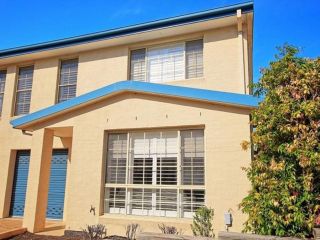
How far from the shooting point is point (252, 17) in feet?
34.7

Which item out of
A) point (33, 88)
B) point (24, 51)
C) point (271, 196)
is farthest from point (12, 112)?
point (271, 196)

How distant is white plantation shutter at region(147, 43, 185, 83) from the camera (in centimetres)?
1190

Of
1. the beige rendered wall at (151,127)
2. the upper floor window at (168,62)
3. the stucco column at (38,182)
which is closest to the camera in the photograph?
the beige rendered wall at (151,127)

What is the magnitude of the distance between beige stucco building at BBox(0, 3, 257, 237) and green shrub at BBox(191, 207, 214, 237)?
174 mm

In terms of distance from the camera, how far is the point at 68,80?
13758 millimetres

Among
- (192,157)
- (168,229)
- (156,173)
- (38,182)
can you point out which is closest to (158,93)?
(192,157)

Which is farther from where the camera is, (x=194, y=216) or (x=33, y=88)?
(x=33, y=88)

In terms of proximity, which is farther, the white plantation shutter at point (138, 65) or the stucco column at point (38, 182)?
the white plantation shutter at point (138, 65)

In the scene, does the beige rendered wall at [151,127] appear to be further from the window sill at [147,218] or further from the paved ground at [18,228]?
the paved ground at [18,228]

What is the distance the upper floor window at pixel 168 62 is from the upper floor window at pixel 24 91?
5.38 metres

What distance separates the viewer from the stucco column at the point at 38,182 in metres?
10.0

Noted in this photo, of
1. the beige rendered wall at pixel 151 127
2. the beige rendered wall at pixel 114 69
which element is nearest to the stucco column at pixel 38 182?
the beige rendered wall at pixel 151 127

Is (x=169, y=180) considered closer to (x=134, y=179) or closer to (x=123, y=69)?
(x=134, y=179)

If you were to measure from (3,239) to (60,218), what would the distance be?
3246 millimetres
